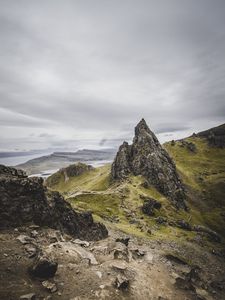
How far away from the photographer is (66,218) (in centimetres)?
4350

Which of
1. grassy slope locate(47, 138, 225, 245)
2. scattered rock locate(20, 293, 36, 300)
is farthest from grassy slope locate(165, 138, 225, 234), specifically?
scattered rock locate(20, 293, 36, 300)

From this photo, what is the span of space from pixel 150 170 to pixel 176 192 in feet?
56.4

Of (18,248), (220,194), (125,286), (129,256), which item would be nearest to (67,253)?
(18,248)

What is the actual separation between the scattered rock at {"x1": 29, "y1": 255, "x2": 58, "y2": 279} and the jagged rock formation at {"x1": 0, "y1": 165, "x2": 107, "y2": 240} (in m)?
9.78

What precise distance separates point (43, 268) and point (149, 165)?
343 ft

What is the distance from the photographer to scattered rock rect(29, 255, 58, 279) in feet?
79.6

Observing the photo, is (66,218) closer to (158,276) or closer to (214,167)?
(158,276)

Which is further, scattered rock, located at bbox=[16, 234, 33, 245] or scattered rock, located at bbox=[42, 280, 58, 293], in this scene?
scattered rock, located at bbox=[16, 234, 33, 245]

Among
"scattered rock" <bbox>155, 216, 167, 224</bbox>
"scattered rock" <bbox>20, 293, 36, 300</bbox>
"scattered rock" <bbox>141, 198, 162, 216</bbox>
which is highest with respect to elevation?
"scattered rock" <bbox>20, 293, 36, 300</bbox>

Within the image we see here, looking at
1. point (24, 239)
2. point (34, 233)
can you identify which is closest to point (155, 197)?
point (34, 233)

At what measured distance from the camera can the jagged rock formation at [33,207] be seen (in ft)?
111

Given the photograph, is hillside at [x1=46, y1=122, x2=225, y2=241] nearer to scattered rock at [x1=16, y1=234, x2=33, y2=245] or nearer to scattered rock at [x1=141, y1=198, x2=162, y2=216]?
scattered rock at [x1=141, y1=198, x2=162, y2=216]

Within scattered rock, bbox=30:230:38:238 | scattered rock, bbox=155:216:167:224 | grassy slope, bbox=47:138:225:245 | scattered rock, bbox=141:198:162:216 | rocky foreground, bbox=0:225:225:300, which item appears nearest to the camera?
rocky foreground, bbox=0:225:225:300

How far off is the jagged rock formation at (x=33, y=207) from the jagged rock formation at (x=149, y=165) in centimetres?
7869
